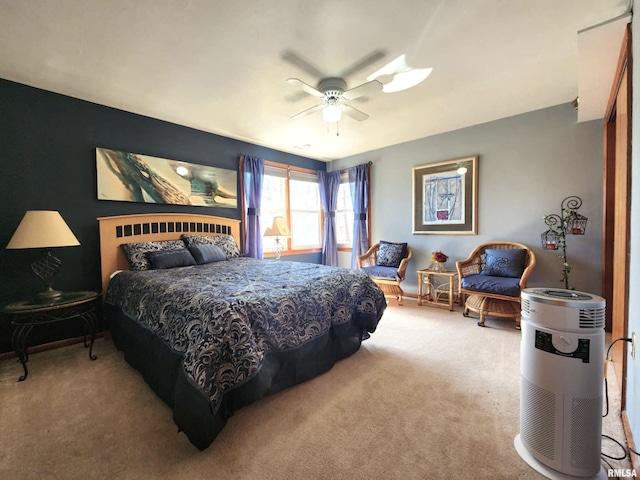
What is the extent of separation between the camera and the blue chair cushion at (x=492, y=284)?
3084 millimetres

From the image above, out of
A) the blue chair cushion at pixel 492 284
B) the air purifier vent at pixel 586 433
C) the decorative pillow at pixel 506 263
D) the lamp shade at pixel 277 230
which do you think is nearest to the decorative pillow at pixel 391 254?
the blue chair cushion at pixel 492 284

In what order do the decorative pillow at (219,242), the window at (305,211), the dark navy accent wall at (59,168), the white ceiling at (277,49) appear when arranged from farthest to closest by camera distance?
the window at (305,211) → the decorative pillow at (219,242) → the dark navy accent wall at (59,168) → the white ceiling at (277,49)

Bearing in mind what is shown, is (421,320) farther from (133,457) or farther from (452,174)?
(133,457)

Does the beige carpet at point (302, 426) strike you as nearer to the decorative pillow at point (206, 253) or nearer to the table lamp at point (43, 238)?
the table lamp at point (43, 238)

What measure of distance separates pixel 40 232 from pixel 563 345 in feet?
12.1

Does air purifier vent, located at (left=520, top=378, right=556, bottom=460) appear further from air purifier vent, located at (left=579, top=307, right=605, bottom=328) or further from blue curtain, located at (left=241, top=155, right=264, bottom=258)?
blue curtain, located at (left=241, top=155, right=264, bottom=258)

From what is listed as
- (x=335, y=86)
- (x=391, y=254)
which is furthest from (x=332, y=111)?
(x=391, y=254)

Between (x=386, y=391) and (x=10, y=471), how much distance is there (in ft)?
6.80

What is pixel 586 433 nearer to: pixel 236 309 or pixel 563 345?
pixel 563 345

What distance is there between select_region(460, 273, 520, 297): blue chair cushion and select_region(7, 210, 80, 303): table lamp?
4225 mm

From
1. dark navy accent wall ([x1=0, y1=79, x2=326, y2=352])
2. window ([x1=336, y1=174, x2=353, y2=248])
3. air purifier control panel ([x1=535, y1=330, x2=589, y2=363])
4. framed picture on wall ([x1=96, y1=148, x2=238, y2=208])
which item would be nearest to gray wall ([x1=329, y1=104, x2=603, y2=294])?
window ([x1=336, y1=174, x2=353, y2=248])

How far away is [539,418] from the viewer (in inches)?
50.9

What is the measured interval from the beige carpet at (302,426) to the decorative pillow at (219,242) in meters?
1.54

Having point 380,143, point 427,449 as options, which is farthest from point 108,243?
point 380,143
